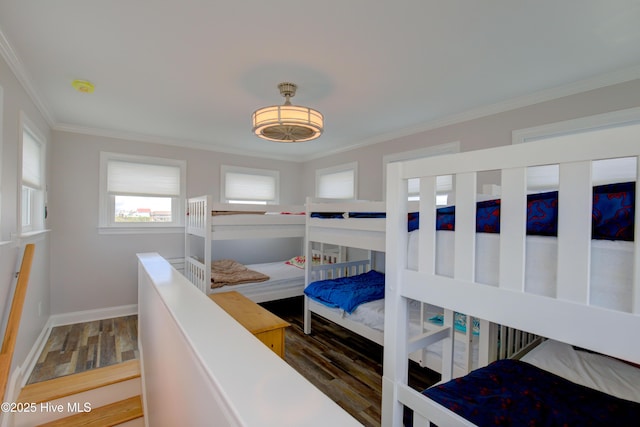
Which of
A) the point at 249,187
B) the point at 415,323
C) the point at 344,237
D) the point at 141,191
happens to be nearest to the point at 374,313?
the point at 415,323

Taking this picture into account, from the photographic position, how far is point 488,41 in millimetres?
1706

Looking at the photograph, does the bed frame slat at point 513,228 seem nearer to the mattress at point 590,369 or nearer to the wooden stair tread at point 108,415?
the mattress at point 590,369

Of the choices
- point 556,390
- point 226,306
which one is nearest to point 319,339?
point 226,306

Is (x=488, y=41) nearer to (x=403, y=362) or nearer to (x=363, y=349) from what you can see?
(x=403, y=362)

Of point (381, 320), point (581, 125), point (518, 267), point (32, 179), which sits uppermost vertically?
point (581, 125)

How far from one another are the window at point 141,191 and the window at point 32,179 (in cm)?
64

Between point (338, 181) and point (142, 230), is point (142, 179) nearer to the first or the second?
point (142, 230)

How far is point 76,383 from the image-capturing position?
2.01 m

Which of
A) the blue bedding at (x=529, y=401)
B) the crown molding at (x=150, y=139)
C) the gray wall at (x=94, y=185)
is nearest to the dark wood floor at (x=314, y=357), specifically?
the gray wall at (x=94, y=185)

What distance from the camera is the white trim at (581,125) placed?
1.99 metres

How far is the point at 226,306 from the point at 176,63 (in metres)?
1.73

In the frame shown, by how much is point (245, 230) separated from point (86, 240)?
77.1 inches

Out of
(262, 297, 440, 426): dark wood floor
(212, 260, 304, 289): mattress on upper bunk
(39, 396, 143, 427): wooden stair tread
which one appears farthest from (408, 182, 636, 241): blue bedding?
(212, 260, 304, 289): mattress on upper bunk

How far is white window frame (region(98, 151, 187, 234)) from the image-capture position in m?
3.53
